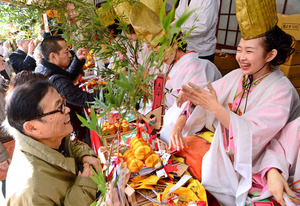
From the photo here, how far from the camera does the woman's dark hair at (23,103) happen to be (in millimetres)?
1063

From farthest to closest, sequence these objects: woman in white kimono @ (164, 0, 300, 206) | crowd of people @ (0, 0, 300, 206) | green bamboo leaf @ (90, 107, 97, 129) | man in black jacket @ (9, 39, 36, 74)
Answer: man in black jacket @ (9, 39, 36, 74), woman in white kimono @ (164, 0, 300, 206), crowd of people @ (0, 0, 300, 206), green bamboo leaf @ (90, 107, 97, 129)

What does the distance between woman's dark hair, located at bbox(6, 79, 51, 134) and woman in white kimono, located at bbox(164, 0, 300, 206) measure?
881mm

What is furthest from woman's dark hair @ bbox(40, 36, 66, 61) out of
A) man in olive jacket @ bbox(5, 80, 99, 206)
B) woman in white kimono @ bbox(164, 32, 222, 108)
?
woman in white kimono @ bbox(164, 32, 222, 108)

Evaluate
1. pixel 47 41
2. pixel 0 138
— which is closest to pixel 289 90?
pixel 47 41

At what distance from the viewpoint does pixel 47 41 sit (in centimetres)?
224

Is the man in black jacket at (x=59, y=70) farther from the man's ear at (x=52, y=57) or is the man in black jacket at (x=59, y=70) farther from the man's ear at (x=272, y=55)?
the man's ear at (x=272, y=55)

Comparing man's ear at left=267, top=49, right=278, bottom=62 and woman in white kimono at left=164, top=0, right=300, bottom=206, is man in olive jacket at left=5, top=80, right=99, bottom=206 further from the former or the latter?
man's ear at left=267, top=49, right=278, bottom=62

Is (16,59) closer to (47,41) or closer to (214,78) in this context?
(47,41)

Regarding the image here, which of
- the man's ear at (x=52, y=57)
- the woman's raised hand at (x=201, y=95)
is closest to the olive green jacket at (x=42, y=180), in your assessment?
the woman's raised hand at (x=201, y=95)

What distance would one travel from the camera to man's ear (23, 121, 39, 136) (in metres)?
1.10

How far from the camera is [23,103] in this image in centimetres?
107

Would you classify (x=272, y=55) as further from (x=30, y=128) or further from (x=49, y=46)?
(x=49, y=46)

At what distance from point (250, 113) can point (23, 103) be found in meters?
1.37

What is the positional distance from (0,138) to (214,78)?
2.41 meters
